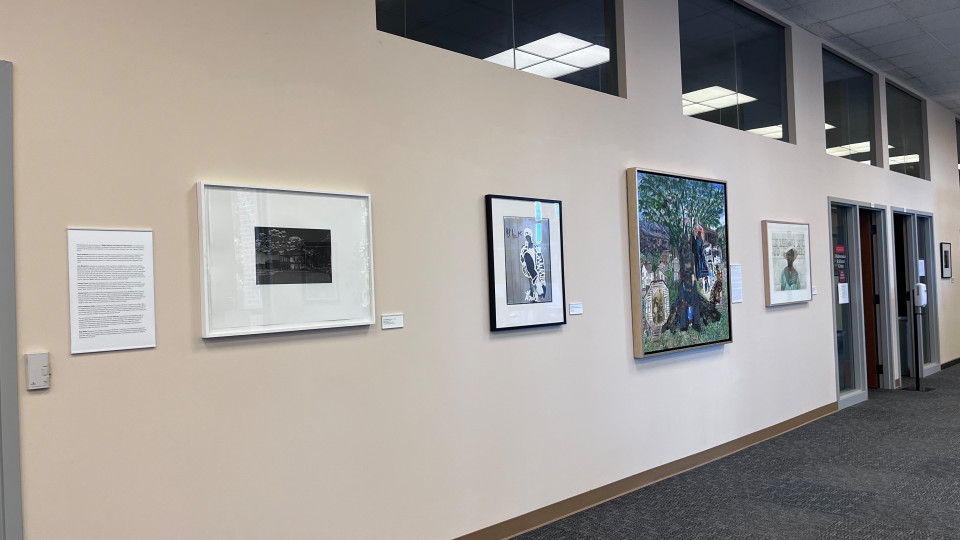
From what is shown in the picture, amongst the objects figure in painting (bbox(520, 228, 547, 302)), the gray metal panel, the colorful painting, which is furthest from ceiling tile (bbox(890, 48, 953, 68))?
the gray metal panel

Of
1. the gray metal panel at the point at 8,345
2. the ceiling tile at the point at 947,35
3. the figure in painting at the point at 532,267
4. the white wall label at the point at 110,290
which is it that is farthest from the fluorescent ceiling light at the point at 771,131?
the gray metal panel at the point at 8,345

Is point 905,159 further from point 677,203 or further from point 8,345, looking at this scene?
point 8,345

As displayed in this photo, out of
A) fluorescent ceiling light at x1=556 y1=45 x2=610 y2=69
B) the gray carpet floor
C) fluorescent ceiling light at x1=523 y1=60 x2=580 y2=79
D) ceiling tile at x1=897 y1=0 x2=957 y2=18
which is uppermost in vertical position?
ceiling tile at x1=897 y1=0 x2=957 y2=18

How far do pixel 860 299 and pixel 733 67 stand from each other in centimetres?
348

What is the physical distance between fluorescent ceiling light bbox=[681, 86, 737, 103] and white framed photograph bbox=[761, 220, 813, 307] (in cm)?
124

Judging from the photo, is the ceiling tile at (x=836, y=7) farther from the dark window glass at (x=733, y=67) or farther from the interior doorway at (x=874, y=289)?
the interior doorway at (x=874, y=289)

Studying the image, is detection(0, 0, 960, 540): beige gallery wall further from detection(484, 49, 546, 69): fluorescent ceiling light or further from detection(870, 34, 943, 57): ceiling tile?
detection(870, 34, 943, 57): ceiling tile

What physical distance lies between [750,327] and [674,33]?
8.43 ft

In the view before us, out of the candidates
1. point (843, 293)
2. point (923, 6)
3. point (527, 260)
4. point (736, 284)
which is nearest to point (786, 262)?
point (736, 284)

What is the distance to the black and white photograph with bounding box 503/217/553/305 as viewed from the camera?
3.94 m

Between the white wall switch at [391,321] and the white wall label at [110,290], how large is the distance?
3.49 feet

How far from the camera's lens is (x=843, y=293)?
764cm

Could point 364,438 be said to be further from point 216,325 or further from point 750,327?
point 750,327

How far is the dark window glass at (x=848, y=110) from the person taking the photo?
296 inches
